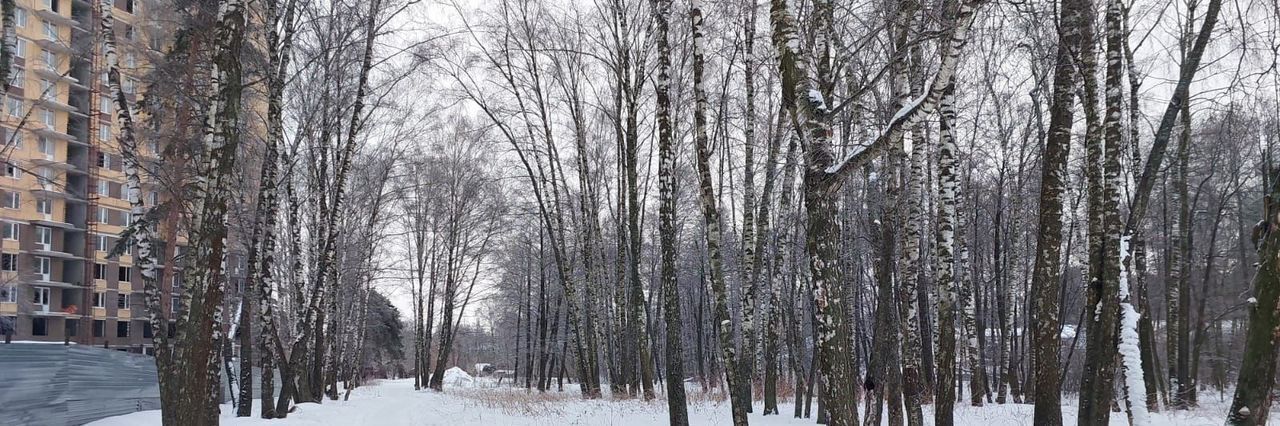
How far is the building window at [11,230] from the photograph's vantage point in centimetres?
4390

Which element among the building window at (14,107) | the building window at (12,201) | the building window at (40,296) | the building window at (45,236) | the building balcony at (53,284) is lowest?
the building window at (40,296)

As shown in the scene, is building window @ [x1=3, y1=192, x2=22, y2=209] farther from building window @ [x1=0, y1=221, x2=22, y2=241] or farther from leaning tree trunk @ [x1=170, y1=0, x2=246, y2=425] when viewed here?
leaning tree trunk @ [x1=170, y1=0, x2=246, y2=425]

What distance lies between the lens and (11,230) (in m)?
44.3

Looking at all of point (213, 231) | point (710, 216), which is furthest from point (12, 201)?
point (710, 216)

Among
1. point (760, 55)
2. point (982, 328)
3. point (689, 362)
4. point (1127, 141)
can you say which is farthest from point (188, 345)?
point (689, 362)

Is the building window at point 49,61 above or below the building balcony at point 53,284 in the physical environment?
above

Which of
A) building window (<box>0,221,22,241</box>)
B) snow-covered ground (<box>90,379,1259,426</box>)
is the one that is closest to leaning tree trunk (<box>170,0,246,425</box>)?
snow-covered ground (<box>90,379,1259,426</box>)

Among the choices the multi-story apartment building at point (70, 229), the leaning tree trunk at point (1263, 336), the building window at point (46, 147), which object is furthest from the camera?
the building window at point (46, 147)

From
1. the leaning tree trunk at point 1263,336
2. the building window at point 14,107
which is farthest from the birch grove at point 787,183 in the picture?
the building window at point 14,107

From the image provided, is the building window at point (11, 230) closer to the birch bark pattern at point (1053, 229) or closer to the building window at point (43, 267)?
the building window at point (43, 267)

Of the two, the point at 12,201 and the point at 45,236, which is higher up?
the point at 12,201

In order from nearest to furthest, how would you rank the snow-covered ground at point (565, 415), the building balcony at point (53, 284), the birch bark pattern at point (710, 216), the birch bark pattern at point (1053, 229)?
the birch bark pattern at point (1053, 229) → the birch bark pattern at point (710, 216) → the snow-covered ground at point (565, 415) → the building balcony at point (53, 284)

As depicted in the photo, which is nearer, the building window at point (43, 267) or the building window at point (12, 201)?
the building window at point (12, 201)

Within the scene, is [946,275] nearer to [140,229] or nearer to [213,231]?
[213,231]
